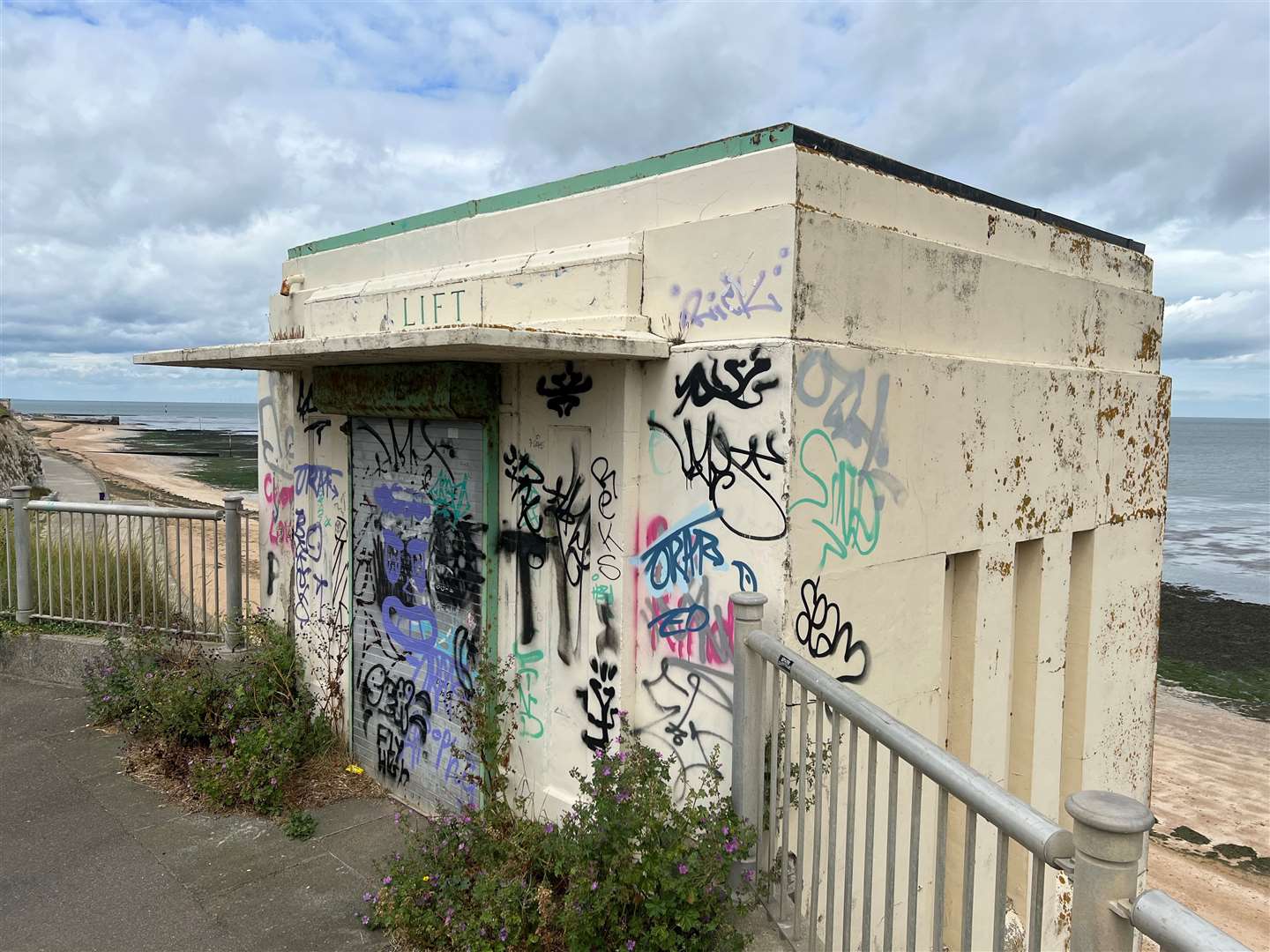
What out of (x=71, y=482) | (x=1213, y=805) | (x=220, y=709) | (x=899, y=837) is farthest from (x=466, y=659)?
(x=71, y=482)

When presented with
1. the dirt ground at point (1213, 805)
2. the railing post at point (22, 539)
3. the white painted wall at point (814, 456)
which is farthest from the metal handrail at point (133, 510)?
the dirt ground at point (1213, 805)

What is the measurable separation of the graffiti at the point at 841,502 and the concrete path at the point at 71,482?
20.7m

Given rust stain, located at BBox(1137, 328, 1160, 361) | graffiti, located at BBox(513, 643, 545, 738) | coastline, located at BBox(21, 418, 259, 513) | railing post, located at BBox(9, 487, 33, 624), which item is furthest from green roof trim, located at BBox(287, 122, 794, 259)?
coastline, located at BBox(21, 418, 259, 513)

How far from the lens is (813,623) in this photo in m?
3.79

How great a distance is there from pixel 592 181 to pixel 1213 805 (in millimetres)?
13339

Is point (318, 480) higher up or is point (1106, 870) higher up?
point (318, 480)

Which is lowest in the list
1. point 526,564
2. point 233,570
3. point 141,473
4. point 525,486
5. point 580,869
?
point 141,473

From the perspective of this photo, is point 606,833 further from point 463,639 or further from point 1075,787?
point 1075,787

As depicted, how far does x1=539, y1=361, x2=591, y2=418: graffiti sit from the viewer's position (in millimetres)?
4359

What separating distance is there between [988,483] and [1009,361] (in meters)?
0.79

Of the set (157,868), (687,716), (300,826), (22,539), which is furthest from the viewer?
(22,539)

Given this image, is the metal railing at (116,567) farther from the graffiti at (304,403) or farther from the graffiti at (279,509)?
the graffiti at (304,403)

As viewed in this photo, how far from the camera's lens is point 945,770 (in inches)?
86.6

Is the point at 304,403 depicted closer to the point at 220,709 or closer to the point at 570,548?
the point at 220,709
